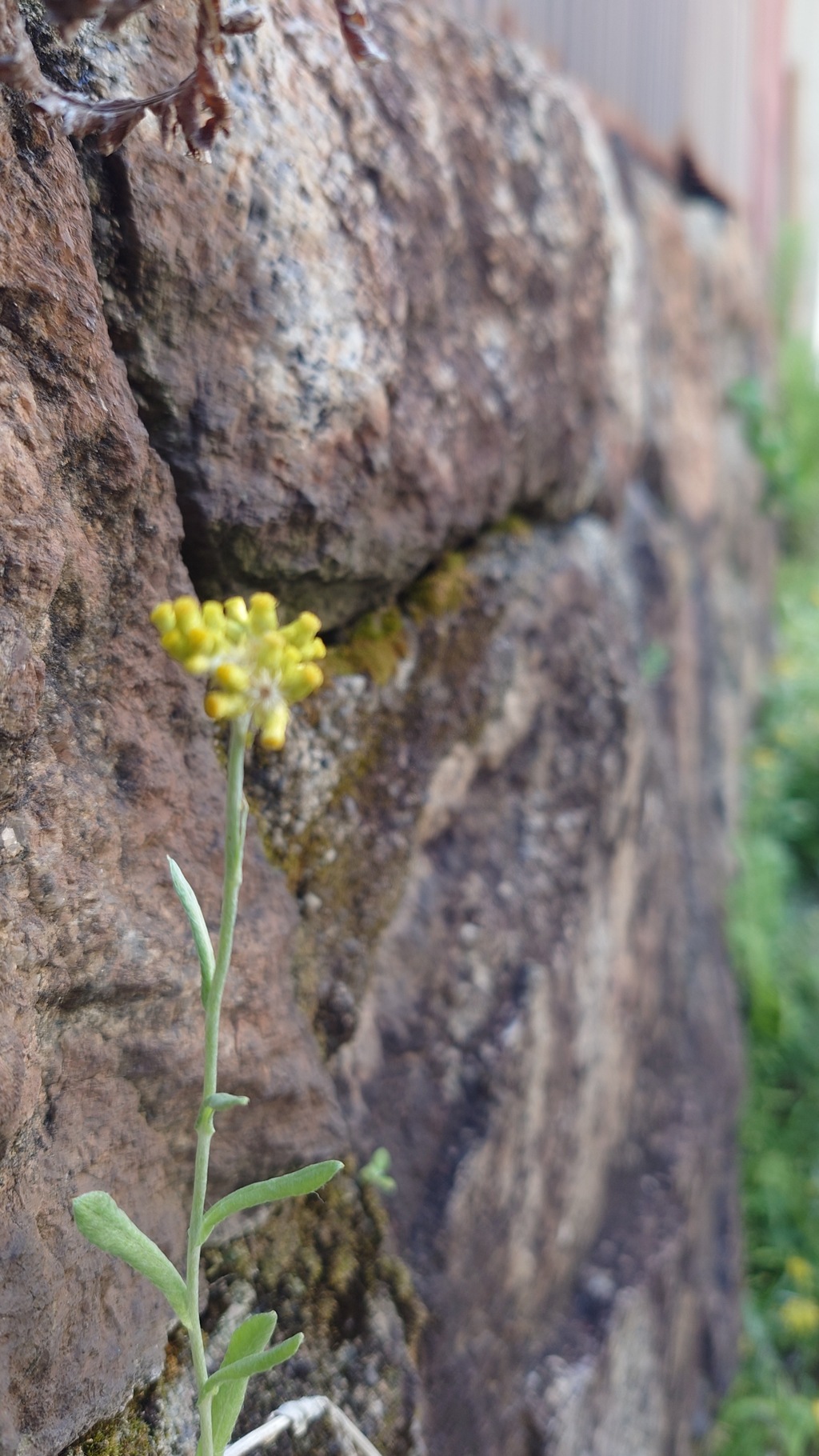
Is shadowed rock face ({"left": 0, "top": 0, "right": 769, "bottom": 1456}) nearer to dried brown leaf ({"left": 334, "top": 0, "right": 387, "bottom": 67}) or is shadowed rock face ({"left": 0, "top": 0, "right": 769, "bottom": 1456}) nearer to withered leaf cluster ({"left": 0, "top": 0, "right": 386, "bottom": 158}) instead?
withered leaf cluster ({"left": 0, "top": 0, "right": 386, "bottom": 158})

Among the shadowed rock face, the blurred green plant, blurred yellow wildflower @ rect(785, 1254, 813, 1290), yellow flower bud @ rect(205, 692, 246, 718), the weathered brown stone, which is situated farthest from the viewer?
blurred yellow wildflower @ rect(785, 1254, 813, 1290)

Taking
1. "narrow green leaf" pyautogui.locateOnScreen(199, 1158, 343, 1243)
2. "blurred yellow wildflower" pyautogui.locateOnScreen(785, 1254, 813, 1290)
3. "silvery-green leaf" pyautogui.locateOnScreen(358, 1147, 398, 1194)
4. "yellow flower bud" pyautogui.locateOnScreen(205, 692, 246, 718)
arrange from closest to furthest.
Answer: "yellow flower bud" pyautogui.locateOnScreen(205, 692, 246, 718) → "narrow green leaf" pyautogui.locateOnScreen(199, 1158, 343, 1243) → "silvery-green leaf" pyautogui.locateOnScreen(358, 1147, 398, 1194) → "blurred yellow wildflower" pyautogui.locateOnScreen(785, 1254, 813, 1290)

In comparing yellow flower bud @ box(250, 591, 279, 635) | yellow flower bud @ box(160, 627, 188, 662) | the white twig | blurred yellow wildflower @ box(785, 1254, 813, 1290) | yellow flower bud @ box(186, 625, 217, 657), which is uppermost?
yellow flower bud @ box(250, 591, 279, 635)

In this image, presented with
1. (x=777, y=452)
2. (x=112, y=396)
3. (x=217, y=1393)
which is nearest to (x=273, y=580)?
(x=112, y=396)

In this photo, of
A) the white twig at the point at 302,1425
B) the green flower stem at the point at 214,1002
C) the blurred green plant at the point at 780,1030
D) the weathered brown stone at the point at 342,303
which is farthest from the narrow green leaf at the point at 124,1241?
the blurred green plant at the point at 780,1030

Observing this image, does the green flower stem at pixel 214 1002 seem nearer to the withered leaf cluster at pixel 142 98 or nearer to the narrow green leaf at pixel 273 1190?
the narrow green leaf at pixel 273 1190

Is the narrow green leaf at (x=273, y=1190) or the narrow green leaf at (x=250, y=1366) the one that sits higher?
the narrow green leaf at (x=273, y=1190)

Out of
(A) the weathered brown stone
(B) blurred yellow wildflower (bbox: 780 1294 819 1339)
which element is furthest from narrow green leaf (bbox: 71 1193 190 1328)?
(B) blurred yellow wildflower (bbox: 780 1294 819 1339)

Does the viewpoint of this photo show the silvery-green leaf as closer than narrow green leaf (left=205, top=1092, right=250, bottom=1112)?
No
